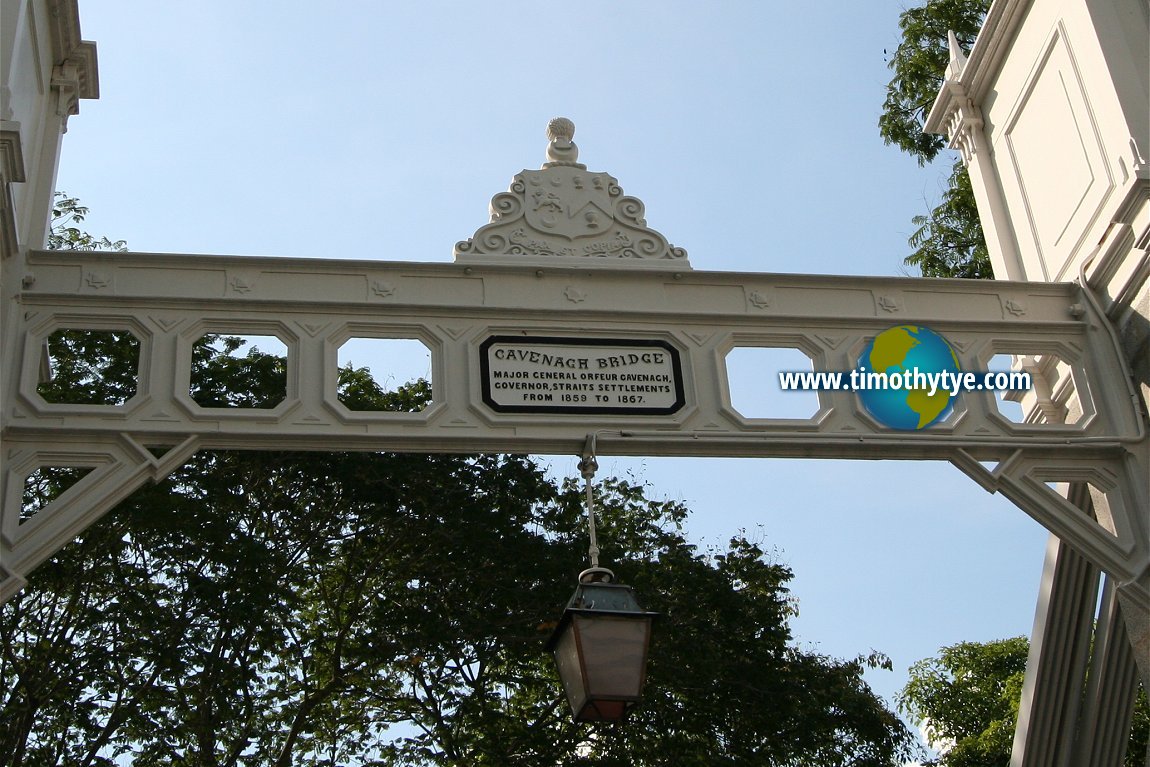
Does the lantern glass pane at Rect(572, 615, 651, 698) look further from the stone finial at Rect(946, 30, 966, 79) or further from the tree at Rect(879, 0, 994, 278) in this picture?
the tree at Rect(879, 0, 994, 278)

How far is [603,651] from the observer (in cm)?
589

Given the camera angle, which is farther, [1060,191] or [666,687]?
[666,687]

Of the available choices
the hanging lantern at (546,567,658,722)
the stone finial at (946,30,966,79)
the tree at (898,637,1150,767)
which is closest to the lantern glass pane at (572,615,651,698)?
the hanging lantern at (546,567,658,722)

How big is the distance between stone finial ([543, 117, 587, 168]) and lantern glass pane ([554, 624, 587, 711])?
3.36 meters

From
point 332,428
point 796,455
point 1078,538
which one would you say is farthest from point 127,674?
point 1078,538

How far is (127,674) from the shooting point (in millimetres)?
12828

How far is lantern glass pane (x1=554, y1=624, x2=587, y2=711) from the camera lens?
5.84 m

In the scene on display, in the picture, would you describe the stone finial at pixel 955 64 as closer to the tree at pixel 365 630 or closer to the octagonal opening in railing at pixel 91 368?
the tree at pixel 365 630

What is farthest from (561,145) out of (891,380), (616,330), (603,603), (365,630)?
(365,630)

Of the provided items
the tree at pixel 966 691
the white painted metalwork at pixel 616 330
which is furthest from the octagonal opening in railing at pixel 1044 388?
the tree at pixel 966 691

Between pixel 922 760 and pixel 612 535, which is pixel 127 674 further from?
pixel 922 760

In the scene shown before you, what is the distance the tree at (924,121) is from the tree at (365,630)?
4549 millimetres

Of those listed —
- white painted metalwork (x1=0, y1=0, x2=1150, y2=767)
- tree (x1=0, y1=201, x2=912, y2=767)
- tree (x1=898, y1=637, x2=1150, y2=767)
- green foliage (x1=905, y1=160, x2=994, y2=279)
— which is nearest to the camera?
white painted metalwork (x1=0, y1=0, x2=1150, y2=767)

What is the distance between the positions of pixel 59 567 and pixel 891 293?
28.4 ft
